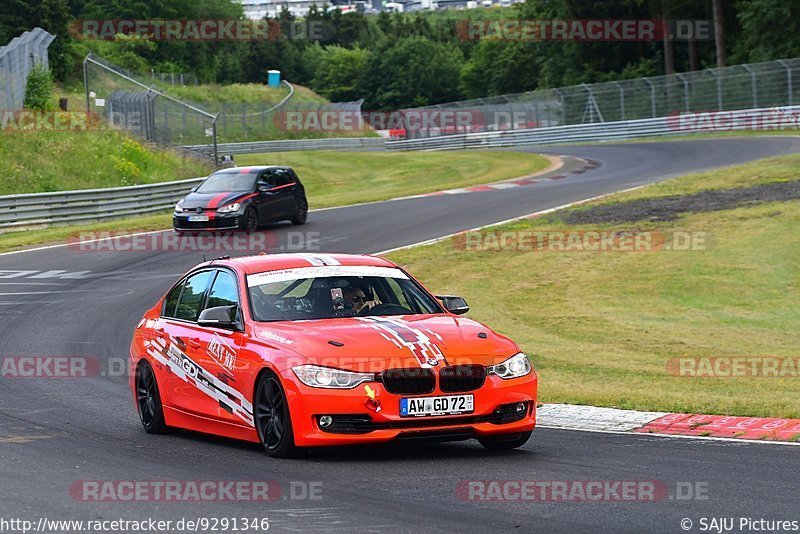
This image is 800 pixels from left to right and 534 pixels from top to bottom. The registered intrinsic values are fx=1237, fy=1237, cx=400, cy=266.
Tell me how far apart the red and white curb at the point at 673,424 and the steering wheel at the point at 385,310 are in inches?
68.8

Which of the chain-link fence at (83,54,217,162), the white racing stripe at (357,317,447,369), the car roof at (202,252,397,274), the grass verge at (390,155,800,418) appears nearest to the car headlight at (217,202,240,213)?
the grass verge at (390,155,800,418)

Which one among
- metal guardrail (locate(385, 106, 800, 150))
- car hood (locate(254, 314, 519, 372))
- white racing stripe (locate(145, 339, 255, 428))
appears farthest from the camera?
metal guardrail (locate(385, 106, 800, 150))

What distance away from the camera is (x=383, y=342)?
27.1ft

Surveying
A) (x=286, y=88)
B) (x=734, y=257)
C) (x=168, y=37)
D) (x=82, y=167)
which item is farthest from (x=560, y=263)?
(x=168, y=37)

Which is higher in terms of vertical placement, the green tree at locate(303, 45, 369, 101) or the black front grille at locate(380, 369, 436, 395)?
the green tree at locate(303, 45, 369, 101)

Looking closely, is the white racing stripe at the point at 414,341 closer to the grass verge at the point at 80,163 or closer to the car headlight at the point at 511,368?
the car headlight at the point at 511,368

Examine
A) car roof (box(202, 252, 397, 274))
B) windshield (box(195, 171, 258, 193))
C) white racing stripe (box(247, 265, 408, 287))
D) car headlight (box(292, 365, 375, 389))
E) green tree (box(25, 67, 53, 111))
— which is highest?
green tree (box(25, 67, 53, 111))

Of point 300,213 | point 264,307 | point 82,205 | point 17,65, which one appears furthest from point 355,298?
point 17,65

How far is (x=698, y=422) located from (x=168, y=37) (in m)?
104

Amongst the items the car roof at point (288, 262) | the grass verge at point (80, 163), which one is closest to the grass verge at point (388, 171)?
the grass verge at point (80, 163)

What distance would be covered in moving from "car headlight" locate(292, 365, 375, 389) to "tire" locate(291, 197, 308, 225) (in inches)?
846

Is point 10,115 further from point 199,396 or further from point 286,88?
point 286,88

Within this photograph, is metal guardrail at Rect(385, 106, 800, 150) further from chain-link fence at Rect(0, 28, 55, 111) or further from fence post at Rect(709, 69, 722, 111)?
chain-link fence at Rect(0, 28, 55, 111)

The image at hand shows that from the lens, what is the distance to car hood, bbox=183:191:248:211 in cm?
2738
